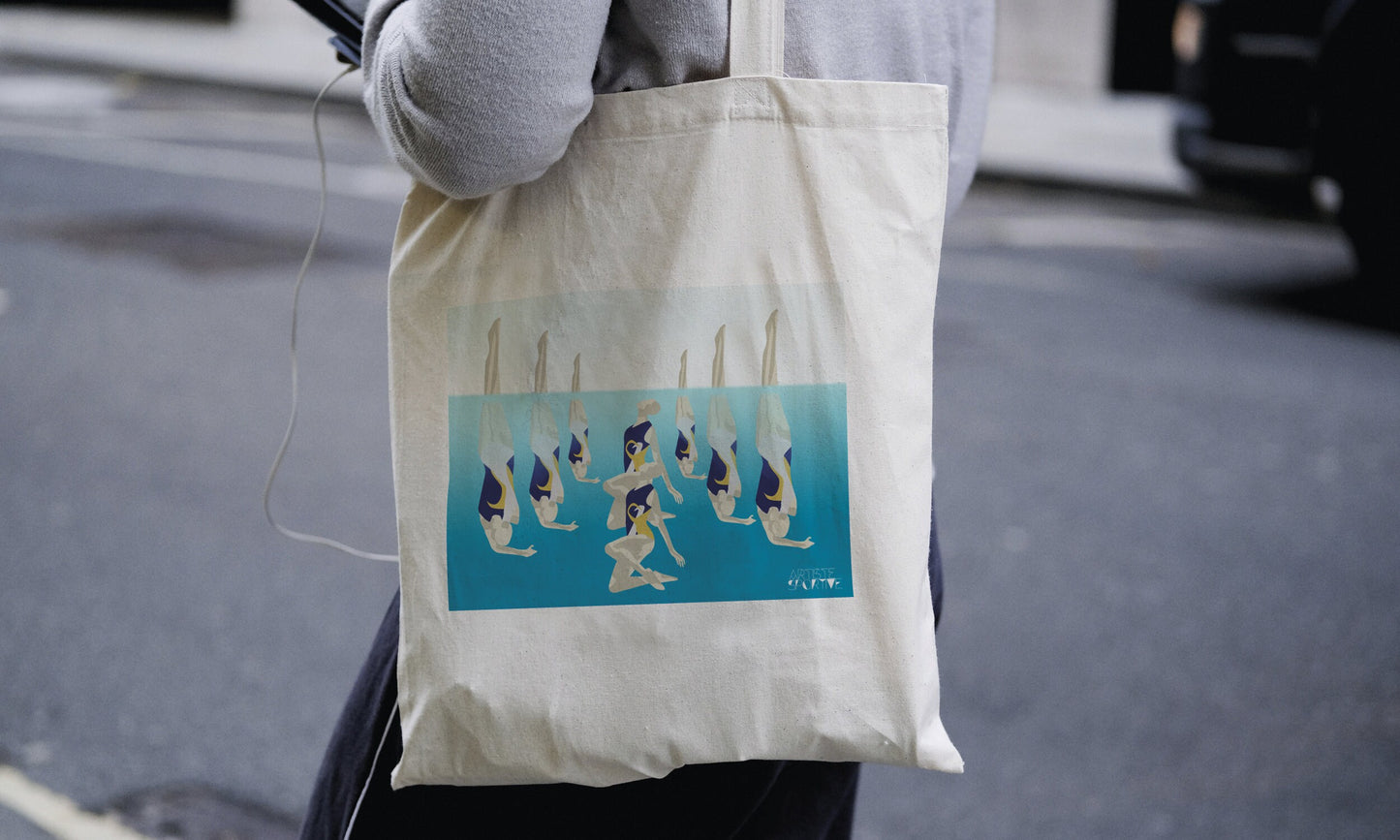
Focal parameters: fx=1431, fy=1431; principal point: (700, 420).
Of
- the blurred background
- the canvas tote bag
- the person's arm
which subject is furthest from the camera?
the blurred background

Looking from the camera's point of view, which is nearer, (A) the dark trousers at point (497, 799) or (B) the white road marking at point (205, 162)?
(A) the dark trousers at point (497, 799)

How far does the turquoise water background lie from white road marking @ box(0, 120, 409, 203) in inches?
313

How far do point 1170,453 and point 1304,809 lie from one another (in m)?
2.13

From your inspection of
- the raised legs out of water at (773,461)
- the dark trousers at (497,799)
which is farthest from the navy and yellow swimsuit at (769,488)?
the dark trousers at (497,799)

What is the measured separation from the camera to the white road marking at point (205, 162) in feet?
31.4

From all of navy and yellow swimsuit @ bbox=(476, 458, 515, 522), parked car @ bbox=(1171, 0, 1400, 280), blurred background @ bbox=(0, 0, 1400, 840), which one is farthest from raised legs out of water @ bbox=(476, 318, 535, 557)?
parked car @ bbox=(1171, 0, 1400, 280)

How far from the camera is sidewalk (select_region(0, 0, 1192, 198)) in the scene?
11172 millimetres

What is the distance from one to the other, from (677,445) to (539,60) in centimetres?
38

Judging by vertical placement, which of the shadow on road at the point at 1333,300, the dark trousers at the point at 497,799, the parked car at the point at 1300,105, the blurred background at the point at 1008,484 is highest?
the dark trousers at the point at 497,799

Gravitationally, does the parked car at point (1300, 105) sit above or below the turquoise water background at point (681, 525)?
below

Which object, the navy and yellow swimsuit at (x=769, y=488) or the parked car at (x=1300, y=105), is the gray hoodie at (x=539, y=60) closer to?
the navy and yellow swimsuit at (x=769, y=488)

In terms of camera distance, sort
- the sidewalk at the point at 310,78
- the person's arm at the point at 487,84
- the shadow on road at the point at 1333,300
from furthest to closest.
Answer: the sidewalk at the point at 310,78 < the shadow on road at the point at 1333,300 < the person's arm at the point at 487,84

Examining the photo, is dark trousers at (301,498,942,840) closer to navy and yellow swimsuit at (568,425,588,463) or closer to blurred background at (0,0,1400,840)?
navy and yellow swimsuit at (568,425,588,463)

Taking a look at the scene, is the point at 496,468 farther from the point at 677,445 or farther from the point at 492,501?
the point at 677,445
